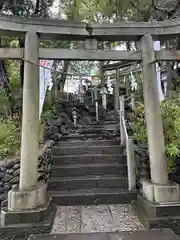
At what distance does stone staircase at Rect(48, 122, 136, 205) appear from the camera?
377 cm

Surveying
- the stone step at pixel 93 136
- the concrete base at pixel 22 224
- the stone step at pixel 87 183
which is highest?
the stone step at pixel 93 136

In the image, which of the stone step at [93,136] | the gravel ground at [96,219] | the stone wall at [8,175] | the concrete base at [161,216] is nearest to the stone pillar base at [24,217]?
the gravel ground at [96,219]

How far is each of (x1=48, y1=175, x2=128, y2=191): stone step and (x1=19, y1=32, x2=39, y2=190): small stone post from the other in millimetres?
1236

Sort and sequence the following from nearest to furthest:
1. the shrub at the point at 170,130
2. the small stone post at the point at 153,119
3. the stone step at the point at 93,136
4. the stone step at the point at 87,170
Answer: the small stone post at the point at 153,119, the shrub at the point at 170,130, the stone step at the point at 87,170, the stone step at the point at 93,136

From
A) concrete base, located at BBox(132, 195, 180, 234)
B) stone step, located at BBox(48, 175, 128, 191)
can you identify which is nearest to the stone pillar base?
stone step, located at BBox(48, 175, 128, 191)

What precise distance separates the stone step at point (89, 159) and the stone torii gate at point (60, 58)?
1648 millimetres

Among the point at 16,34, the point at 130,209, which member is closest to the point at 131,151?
the point at 130,209

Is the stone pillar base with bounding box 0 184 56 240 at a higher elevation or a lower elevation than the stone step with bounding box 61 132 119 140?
lower

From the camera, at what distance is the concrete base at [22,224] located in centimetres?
266

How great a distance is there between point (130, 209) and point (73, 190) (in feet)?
4.15

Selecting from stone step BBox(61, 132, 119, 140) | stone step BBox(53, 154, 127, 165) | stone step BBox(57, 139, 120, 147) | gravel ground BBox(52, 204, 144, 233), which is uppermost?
stone step BBox(61, 132, 119, 140)

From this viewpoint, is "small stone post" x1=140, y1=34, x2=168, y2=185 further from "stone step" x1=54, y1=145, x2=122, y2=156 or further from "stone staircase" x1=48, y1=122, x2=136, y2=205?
"stone step" x1=54, y1=145, x2=122, y2=156

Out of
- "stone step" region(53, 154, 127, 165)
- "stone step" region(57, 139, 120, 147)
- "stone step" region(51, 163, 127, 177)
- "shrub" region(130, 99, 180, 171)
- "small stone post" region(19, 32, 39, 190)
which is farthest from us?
"stone step" region(57, 139, 120, 147)

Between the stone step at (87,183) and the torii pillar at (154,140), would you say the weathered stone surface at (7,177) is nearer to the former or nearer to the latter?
the stone step at (87,183)
